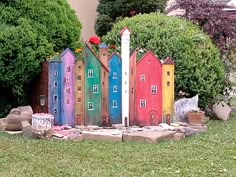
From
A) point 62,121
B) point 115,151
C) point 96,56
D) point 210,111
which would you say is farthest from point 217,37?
point 115,151

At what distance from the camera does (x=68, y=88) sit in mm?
7172

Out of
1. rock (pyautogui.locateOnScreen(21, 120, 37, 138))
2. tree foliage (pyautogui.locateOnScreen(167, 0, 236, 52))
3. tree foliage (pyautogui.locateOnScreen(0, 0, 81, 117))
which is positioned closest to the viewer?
rock (pyautogui.locateOnScreen(21, 120, 37, 138))

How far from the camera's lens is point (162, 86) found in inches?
293

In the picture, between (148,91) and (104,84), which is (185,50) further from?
(104,84)

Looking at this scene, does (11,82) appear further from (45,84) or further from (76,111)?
(76,111)

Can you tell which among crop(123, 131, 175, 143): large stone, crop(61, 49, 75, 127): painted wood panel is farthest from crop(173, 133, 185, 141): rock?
crop(61, 49, 75, 127): painted wood panel

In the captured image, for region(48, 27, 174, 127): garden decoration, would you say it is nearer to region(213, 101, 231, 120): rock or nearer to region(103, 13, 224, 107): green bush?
region(103, 13, 224, 107): green bush

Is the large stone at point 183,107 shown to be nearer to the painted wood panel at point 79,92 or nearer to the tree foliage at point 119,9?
the painted wood panel at point 79,92

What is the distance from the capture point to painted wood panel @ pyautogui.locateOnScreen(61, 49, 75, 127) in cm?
714

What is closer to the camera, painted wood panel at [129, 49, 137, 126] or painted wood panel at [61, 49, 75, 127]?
painted wood panel at [61, 49, 75, 127]

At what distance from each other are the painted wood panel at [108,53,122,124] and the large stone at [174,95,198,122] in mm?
1025

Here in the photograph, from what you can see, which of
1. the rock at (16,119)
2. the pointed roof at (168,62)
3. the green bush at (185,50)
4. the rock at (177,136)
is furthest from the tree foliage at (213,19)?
the rock at (16,119)

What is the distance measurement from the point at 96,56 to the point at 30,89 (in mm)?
1370

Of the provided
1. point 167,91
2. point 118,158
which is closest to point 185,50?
point 167,91
